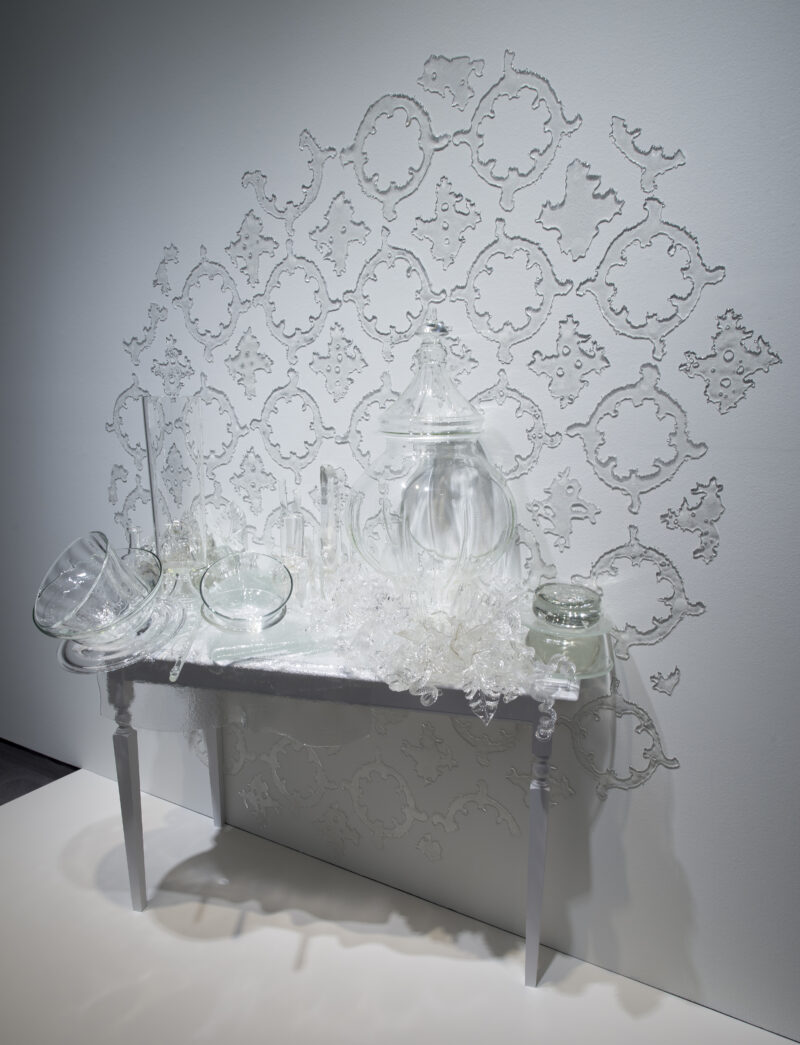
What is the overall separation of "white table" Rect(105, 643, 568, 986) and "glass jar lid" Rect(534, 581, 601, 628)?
0.53ft

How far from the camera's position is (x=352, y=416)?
1543mm

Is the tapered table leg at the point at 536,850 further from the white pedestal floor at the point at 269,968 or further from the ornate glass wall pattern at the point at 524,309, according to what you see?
the ornate glass wall pattern at the point at 524,309

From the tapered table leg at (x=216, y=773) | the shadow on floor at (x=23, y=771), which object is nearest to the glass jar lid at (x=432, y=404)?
the tapered table leg at (x=216, y=773)

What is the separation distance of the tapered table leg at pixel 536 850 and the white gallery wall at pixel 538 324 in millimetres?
137

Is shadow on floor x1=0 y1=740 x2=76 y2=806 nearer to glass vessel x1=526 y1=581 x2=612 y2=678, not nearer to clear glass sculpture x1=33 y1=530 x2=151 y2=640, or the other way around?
clear glass sculpture x1=33 y1=530 x2=151 y2=640

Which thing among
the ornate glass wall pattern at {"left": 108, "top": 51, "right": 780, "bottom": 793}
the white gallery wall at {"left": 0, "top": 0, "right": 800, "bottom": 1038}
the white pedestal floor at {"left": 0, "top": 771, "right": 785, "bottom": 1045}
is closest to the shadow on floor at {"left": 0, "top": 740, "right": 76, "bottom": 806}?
the white pedestal floor at {"left": 0, "top": 771, "right": 785, "bottom": 1045}

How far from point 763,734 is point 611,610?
340 millimetres

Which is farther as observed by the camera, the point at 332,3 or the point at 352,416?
the point at 352,416

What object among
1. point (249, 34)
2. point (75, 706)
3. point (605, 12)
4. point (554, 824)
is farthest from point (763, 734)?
point (75, 706)

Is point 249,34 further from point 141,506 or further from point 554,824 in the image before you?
point 554,824

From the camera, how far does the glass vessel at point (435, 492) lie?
4.37 ft

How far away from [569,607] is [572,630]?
1.6 inches

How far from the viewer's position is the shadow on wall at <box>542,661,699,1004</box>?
136cm

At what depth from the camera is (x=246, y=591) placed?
146cm
